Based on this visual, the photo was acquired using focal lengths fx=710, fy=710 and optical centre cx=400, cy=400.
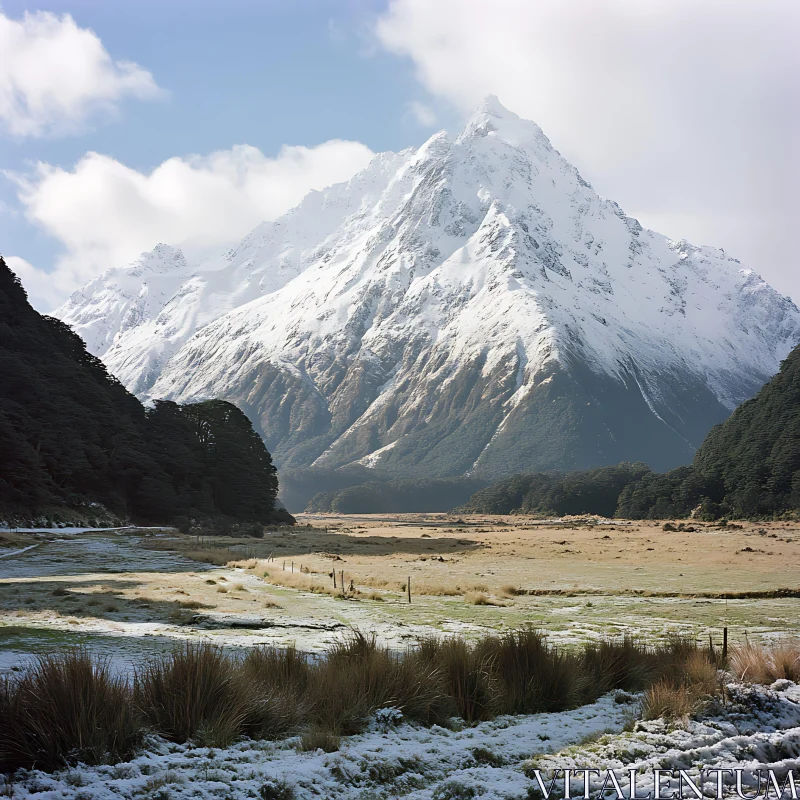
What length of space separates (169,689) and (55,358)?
85.3 meters

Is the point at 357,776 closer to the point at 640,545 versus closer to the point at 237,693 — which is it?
the point at 237,693

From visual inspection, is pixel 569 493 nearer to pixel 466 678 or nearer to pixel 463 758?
pixel 466 678

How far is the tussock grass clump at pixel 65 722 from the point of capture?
6.55 metres

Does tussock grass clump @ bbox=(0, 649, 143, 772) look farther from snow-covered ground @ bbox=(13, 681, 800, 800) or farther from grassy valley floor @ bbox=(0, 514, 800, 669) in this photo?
A: grassy valley floor @ bbox=(0, 514, 800, 669)

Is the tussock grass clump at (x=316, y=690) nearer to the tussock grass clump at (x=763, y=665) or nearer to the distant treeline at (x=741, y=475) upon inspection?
the tussock grass clump at (x=763, y=665)

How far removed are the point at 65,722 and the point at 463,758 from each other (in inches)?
161

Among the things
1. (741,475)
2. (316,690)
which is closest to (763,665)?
(316,690)

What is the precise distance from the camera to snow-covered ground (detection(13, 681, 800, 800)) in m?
6.50

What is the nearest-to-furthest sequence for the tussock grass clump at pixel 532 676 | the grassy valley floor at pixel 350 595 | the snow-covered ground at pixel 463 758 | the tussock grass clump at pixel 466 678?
1. the snow-covered ground at pixel 463 758
2. the tussock grass clump at pixel 466 678
3. the tussock grass clump at pixel 532 676
4. the grassy valley floor at pixel 350 595

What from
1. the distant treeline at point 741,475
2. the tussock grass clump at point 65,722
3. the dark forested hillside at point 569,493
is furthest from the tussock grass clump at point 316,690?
the dark forested hillside at point 569,493

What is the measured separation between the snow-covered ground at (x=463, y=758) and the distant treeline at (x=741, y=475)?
340 ft

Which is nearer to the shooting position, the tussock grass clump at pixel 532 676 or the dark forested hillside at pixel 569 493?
the tussock grass clump at pixel 532 676

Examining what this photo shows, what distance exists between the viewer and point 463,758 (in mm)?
7699

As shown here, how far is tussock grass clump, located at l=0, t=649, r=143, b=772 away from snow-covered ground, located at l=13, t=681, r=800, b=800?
23cm
